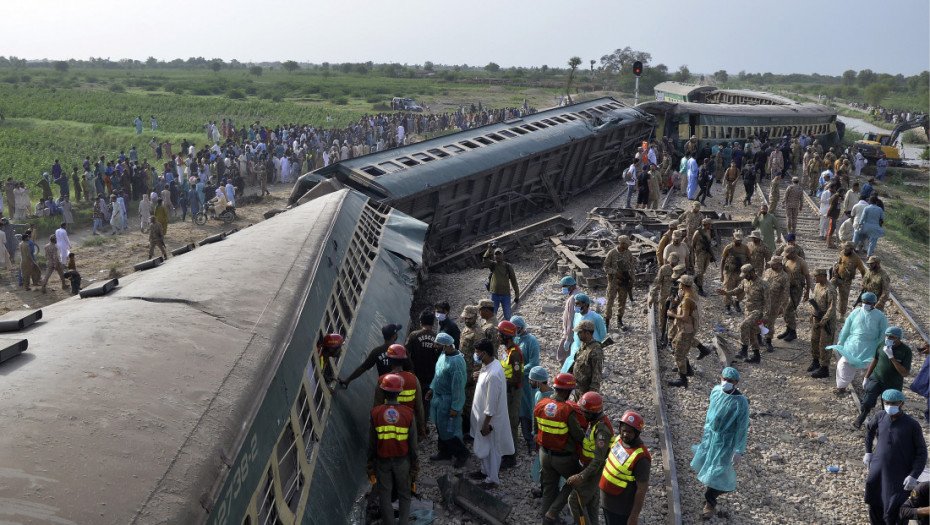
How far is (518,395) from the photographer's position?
8.13m

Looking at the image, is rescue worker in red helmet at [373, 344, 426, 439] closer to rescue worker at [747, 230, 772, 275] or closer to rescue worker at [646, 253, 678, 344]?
rescue worker at [646, 253, 678, 344]

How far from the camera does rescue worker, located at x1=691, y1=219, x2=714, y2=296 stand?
14.2 m

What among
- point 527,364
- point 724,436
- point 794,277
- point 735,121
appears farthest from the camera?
point 735,121

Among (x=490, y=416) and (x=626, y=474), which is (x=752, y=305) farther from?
(x=626, y=474)

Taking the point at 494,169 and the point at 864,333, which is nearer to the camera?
the point at 864,333

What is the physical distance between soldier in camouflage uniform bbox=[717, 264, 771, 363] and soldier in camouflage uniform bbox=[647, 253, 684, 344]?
40.7 inches

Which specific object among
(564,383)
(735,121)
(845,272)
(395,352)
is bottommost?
(845,272)

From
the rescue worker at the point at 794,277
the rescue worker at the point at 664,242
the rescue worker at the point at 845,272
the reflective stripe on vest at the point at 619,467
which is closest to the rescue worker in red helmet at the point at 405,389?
the reflective stripe on vest at the point at 619,467

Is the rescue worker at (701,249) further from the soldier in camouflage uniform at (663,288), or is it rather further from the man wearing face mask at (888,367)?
the man wearing face mask at (888,367)

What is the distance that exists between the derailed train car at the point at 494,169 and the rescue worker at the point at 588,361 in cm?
783

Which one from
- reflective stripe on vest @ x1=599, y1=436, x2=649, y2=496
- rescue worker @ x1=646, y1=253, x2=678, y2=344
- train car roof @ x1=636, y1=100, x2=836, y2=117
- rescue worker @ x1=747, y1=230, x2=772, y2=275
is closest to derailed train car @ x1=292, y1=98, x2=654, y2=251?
train car roof @ x1=636, y1=100, x2=836, y2=117

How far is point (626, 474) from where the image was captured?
6.14m

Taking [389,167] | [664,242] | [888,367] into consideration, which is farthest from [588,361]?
[389,167]

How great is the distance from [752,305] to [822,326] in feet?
3.38
